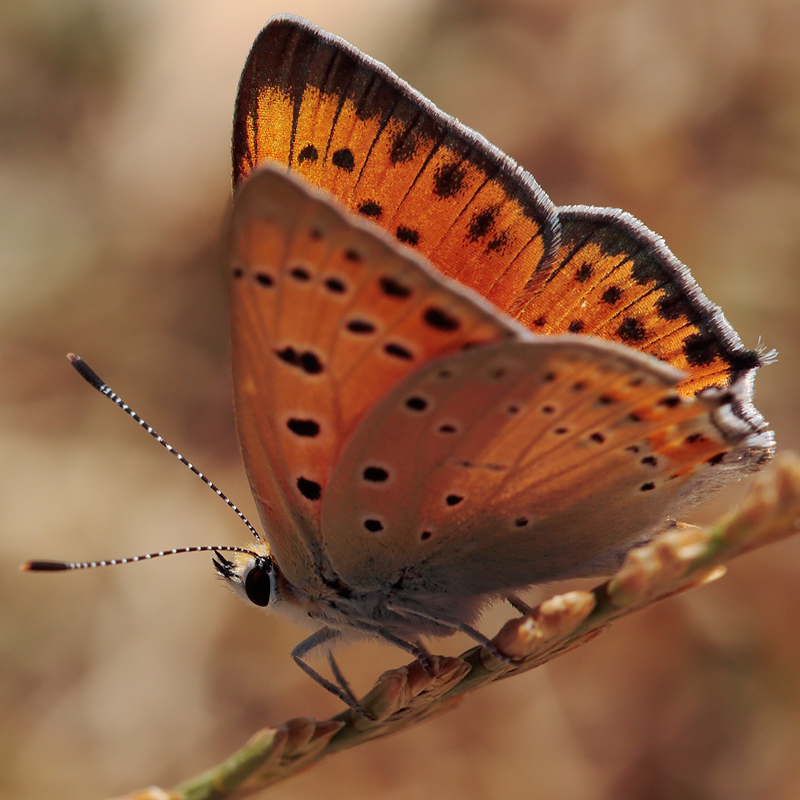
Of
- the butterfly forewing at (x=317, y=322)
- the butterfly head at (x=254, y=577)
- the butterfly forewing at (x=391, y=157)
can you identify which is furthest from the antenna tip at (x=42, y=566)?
the butterfly forewing at (x=391, y=157)

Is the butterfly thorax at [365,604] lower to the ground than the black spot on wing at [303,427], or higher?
lower

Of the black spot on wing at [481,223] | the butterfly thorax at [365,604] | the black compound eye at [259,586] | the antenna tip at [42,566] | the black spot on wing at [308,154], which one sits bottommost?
the butterfly thorax at [365,604]

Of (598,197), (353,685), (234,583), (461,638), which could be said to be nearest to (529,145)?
(598,197)

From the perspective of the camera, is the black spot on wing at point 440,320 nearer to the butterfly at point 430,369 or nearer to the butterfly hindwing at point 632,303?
the butterfly at point 430,369

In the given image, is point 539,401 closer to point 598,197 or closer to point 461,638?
point 461,638

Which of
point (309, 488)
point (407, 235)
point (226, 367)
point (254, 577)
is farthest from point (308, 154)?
point (226, 367)

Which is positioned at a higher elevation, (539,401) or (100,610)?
(100,610)

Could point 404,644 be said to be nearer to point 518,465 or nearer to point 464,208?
point 518,465
